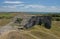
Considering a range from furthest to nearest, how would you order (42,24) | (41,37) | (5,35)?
(42,24)
(41,37)
(5,35)

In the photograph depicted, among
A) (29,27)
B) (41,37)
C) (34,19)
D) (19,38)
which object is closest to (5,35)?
(19,38)

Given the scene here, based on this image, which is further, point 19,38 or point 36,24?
point 36,24

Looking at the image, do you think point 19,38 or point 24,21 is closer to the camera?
point 19,38

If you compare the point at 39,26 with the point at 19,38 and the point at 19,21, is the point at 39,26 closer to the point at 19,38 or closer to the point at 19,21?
the point at 19,21

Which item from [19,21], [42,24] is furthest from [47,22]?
[19,21]

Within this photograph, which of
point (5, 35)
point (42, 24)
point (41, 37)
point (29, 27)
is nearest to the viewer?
point (5, 35)

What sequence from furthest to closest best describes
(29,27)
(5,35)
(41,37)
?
(29,27) → (41,37) → (5,35)

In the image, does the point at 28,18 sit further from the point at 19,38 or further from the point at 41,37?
the point at 19,38

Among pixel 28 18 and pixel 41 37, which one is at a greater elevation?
pixel 28 18

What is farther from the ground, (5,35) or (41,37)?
(5,35)
